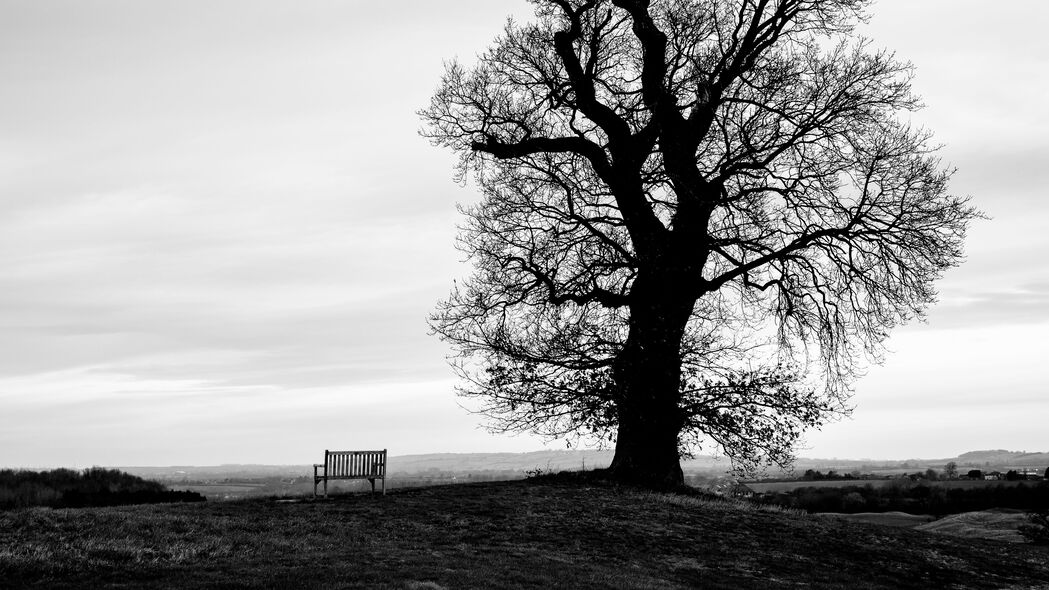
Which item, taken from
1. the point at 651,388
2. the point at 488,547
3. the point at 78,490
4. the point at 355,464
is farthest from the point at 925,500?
the point at 488,547

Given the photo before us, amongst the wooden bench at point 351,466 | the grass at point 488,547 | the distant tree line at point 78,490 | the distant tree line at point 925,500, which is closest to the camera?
the grass at point 488,547

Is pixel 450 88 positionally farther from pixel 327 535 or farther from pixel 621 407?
pixel 327 535

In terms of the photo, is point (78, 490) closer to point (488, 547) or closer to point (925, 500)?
point (488, 547)

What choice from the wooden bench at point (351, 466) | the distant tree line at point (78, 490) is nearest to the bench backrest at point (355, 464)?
the wooden bench at point (351, 466)

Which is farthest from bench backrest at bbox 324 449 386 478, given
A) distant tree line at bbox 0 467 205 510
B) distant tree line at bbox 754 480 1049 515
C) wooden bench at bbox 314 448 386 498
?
distant tree line at bbox 754 480 1049 515

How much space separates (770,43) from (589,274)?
766 centimetres

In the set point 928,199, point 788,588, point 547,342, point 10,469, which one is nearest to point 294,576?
point 788,588

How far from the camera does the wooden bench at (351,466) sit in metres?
20.0

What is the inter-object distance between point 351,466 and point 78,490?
10.9 meters

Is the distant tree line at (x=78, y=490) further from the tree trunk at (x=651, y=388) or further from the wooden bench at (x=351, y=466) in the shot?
the tree trunk at (x=651, y=388)

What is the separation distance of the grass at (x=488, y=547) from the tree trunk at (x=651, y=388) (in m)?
1.61

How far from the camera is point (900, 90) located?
2364cm

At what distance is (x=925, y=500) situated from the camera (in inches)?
1967

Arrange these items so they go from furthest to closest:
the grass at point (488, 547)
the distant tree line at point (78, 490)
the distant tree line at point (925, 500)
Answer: the distant tree line at point (925, 500) < the distant tree line at point (78, 490) < the grass at point (488, 547)
